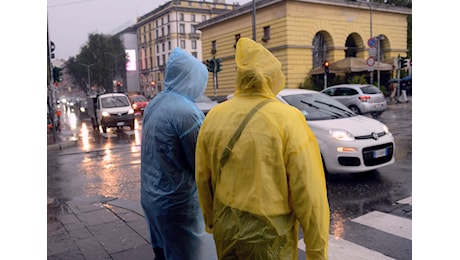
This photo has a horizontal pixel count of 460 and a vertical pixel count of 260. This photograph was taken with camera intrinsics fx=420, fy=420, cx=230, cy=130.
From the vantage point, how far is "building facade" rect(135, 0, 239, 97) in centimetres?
8356

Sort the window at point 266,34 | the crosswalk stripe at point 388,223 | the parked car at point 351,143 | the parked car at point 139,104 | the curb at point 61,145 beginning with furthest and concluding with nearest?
1. the window at point 266,34
2. the parked car at point 139,104
3. the curb at point 61,145
4. the parked car at point 351,143
5. the crosswalk stripe at point 388,223

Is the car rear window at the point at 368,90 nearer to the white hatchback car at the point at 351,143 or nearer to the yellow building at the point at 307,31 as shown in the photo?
the yellow building at the point at 307,31

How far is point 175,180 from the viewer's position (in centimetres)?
271

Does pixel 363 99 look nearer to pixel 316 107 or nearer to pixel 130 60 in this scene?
pixel 316 107

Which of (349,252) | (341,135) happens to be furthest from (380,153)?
(349,252)

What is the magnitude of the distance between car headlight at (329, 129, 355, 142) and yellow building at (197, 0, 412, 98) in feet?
80.8

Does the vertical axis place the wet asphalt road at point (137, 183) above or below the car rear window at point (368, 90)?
below

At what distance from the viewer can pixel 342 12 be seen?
36.1 metres

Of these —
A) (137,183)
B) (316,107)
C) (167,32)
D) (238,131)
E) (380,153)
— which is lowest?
(137,183)

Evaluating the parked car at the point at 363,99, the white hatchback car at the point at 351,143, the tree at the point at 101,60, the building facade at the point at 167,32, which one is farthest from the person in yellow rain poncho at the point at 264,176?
the building facade at the point at 167,32

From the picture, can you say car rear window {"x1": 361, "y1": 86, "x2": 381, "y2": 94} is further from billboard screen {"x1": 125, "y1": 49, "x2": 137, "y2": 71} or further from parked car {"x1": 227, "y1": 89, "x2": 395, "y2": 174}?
billboard screen {"x1": 125, "y1": 49, "x2": 137, "y2": 71}

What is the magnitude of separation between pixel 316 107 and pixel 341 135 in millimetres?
1019

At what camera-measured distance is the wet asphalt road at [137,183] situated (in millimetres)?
5680

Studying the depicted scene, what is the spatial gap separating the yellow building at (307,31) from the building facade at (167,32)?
1674 inches
